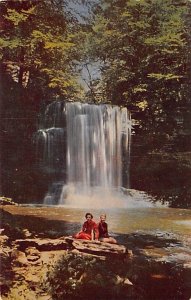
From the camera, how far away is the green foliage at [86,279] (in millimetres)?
3359

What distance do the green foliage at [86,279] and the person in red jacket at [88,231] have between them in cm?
16

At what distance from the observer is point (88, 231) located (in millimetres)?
3557

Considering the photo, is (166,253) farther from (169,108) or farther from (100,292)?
(169,108)

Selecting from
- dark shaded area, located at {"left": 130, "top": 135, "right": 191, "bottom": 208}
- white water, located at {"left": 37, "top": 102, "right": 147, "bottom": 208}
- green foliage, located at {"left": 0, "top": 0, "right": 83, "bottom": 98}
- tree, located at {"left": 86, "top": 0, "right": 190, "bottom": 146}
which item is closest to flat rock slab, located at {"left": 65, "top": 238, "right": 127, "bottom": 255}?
white water, located at {"left": 37, "top": 102, "right": 147, "bottom": 208}

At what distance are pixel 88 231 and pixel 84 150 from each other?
0.70 metres

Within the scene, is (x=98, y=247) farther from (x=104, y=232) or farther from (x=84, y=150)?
(x=84, y=150)

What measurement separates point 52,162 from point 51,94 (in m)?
0.60

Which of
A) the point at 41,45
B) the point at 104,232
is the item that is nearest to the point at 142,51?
the point at 41,45

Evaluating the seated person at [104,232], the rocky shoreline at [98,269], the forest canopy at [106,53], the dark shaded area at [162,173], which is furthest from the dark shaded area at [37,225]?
the forest canopy at [106,53]

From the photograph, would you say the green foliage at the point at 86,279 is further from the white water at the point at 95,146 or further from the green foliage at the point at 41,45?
the green foliage at the point at 41,45

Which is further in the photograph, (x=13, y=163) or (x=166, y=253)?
(x=13, y=163)

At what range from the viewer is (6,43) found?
377 centimetres

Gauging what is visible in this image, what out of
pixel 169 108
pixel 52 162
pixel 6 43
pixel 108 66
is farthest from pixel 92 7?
pixel 52 162

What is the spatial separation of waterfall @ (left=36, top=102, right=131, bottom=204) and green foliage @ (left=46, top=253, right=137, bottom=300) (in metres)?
0.54
